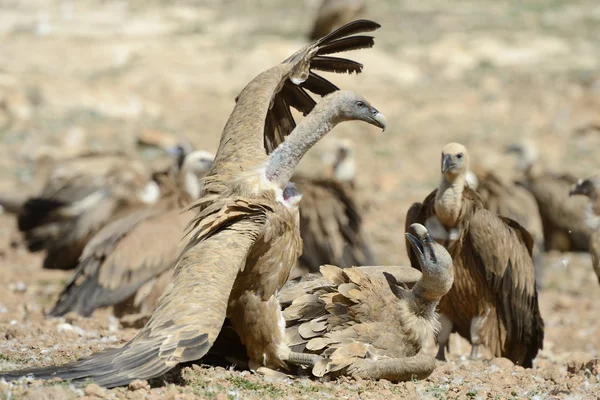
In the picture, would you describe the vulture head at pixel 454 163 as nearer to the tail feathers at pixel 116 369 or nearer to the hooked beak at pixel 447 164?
the hooked beak at pixel 447 164

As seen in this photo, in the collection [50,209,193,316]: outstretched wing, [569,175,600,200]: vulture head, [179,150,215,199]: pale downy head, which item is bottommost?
[50,209,193,316]: outstretched wing

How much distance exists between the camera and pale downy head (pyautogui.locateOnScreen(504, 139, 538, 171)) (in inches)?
649

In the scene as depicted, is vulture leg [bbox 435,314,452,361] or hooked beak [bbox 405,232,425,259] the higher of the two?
hooked beak [bbox 405,232,425,259]

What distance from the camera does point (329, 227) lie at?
10234 millimetres

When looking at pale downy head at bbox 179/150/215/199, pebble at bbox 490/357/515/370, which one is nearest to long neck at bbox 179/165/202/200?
pale downy head at bbox 179/150/215/199

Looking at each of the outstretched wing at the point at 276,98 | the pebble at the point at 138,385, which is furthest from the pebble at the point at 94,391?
the outstretched wing at the point at 276,98

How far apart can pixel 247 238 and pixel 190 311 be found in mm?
687

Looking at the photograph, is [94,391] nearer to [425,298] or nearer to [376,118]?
[425,298]

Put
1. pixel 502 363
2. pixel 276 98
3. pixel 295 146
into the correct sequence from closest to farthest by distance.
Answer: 1. pixel 295 146
2. pixel 502 363
3. pixel 276 98

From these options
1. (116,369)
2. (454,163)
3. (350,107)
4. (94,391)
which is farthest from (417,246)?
(94,391)

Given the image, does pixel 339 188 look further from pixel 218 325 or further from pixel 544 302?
pixel 218 325

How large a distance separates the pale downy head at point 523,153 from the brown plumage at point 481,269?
8830mm

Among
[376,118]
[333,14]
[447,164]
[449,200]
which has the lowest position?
[449,200]

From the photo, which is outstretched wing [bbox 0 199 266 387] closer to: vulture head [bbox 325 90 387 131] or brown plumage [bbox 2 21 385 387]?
brown plumage [bbox 2 21 385 387]
